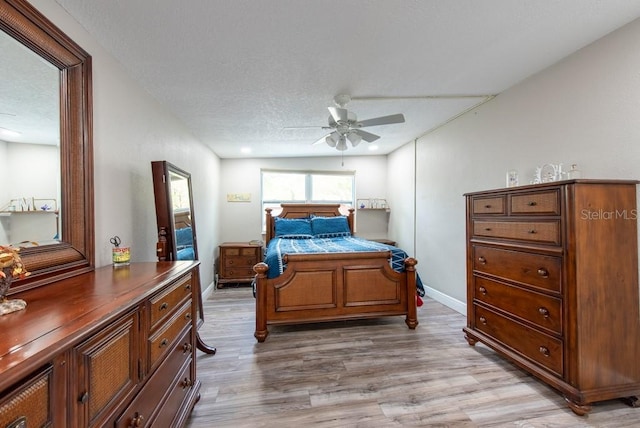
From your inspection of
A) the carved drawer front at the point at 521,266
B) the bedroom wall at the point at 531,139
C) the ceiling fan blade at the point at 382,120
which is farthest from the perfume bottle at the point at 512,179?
the ceiling fan blade at the point at 382,120

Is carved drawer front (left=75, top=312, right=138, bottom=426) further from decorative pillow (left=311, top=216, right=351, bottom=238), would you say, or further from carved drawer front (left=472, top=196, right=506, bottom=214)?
decorative pillow (left=311, top=216, right=351, bottom=238)

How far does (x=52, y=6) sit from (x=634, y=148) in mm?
3487

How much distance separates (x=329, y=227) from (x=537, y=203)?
309cm

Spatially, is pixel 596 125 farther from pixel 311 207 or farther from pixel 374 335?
pixel 311 207

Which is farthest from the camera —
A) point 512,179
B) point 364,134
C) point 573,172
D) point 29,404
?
point 364,134

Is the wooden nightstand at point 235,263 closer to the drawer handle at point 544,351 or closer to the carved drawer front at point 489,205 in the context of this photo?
the carved drawer front at point 489,205

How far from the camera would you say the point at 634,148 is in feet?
5.83

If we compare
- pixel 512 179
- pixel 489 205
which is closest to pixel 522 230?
pixel 489 205

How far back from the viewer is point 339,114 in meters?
2.60

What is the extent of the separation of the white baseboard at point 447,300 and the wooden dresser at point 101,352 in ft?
9.77

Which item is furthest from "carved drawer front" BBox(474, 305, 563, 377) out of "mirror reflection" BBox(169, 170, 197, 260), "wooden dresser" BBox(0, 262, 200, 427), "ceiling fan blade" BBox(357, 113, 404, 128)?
"mirror reflection" BBox(169, 170, 197, 260)

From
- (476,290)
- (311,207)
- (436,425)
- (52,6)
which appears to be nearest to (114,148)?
(52,6)

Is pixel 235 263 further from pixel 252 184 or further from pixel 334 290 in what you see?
pixel 334 290

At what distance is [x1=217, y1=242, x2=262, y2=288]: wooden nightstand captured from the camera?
4.57 m
